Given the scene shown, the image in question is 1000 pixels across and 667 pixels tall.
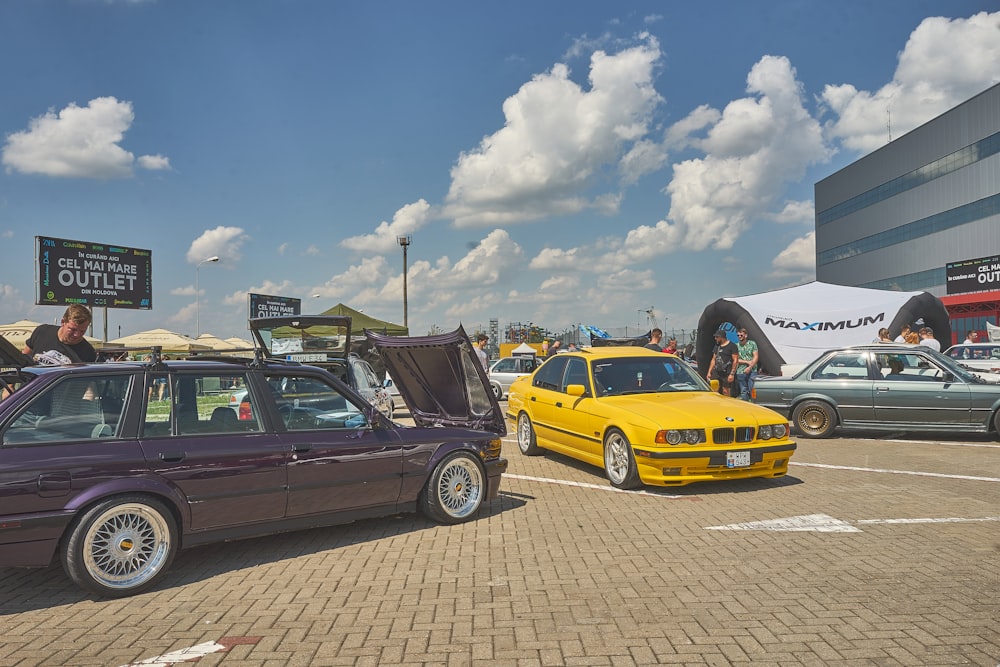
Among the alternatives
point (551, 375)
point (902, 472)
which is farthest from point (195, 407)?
point (902, 472)

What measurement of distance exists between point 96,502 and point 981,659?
477 cm

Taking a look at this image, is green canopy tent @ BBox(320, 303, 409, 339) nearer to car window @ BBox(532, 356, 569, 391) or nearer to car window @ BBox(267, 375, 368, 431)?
car window @ BBox(532, 356, 569, 391)

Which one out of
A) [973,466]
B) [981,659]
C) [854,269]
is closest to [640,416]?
[981,659]

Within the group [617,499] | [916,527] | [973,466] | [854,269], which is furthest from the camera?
[854,269]

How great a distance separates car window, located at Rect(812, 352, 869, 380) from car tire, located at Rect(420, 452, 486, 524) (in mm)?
7360

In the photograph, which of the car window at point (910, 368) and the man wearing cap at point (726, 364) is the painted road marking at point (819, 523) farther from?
the man wearing cap at point (726, 364)

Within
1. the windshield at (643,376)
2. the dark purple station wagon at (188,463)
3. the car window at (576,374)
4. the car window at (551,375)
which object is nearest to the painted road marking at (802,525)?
the dark purple station wagon at (188,463)

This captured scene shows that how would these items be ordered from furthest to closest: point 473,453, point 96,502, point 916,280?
1. point 916,280
2. point 473,453
3. point 96,502

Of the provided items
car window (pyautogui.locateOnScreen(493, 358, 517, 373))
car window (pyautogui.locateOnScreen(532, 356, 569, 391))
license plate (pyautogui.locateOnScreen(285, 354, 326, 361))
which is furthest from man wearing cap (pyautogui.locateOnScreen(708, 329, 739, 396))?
car window (pyautogui.locateOnScreen(493, 358, 517, 373))

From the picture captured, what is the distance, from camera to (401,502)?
5711 millimetres

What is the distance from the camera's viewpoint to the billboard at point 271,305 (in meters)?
55.8

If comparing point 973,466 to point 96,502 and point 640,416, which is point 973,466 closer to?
point 640,416

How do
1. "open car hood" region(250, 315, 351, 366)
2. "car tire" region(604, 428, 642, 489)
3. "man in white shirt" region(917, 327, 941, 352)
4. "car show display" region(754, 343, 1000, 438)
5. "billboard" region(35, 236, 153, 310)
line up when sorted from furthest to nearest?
"billboard" region(35, 236, 153, 310), "man in white shirt" region(917, 327, 941, 352), "open car hood" region(250, 315, 351, 366), "car show display" region(754, 343, 1000, 438), "car tire" region(604, 428, 642, 489)

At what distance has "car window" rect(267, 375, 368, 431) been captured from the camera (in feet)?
17.1
